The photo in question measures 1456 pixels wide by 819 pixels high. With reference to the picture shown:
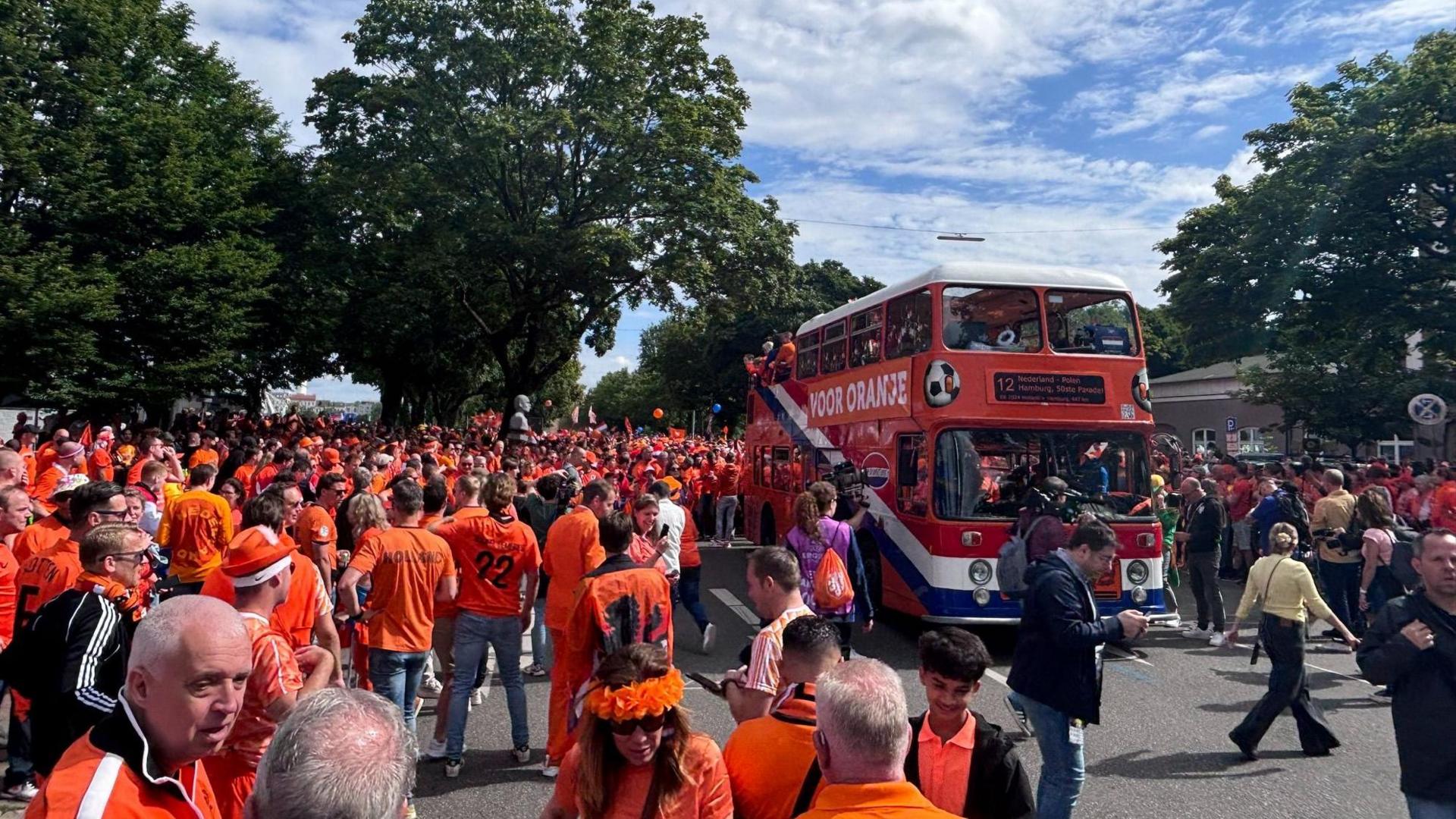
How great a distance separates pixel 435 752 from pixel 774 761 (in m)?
3.97

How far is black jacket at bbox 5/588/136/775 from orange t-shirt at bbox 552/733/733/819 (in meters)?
2.19

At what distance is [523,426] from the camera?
80.3 ft

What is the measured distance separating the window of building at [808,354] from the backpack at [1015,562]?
5704 millimetres

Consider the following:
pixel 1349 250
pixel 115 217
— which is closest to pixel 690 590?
pixel 115 217

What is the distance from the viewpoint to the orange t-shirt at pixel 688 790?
111 inches

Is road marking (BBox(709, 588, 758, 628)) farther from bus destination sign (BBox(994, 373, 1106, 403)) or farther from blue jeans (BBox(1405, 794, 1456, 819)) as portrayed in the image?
blue jeans (BBox(1405, 794, 1456, 819))

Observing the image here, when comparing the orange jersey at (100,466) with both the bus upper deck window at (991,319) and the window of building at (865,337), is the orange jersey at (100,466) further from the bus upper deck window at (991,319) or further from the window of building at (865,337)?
the bus upper deck window at (991,319)

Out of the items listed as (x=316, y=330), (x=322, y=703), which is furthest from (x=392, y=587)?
(x=316, y=330)

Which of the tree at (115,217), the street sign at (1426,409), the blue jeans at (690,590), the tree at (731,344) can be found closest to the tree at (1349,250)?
the street sign at (1426,409)

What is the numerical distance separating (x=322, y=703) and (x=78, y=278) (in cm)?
2381

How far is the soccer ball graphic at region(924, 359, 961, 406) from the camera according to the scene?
9711 millimetres

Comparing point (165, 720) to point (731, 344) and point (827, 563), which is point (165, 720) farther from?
point (731, 344)

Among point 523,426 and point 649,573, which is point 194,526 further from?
point 523,426

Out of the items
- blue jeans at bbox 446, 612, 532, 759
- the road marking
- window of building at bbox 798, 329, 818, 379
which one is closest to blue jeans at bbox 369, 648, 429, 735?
blue jeans at bbox 446, 612, 532, 759
